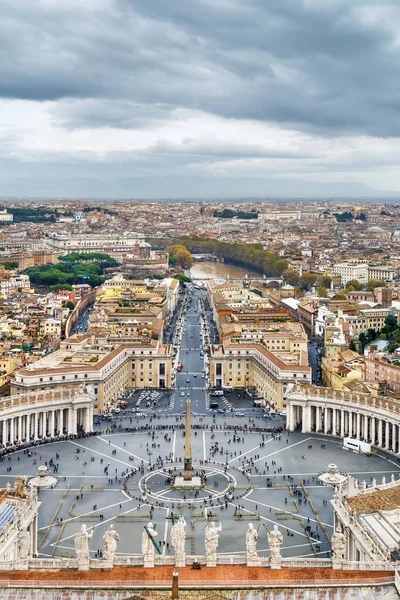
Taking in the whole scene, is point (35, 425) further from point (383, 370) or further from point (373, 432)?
point (383, 370)

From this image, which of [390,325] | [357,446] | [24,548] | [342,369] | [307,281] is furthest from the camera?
[307,281]

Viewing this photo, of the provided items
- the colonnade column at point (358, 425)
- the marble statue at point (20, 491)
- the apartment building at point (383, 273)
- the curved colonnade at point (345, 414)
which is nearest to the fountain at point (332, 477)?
the curved colonnade at point (345, 414)

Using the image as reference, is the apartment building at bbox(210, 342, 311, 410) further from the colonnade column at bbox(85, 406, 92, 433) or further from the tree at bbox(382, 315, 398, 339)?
the tree at bbox(382, 315, 398, 339)

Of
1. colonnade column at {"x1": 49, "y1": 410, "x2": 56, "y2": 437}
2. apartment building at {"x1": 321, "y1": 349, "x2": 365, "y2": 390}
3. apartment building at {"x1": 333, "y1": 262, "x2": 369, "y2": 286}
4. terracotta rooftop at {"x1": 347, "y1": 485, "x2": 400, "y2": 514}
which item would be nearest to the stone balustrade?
terracotta rooftop at {"x1": 347, "y1": 485, "x2": 400, "y2": 514}

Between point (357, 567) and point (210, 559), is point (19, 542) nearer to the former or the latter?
point (210, 559)

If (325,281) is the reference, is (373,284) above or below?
above

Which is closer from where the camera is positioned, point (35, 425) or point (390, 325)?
point (35, 425)

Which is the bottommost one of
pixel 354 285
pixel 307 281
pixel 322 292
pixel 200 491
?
pixel 307 281

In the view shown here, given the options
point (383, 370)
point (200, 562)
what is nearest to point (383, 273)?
point (383, 370)
